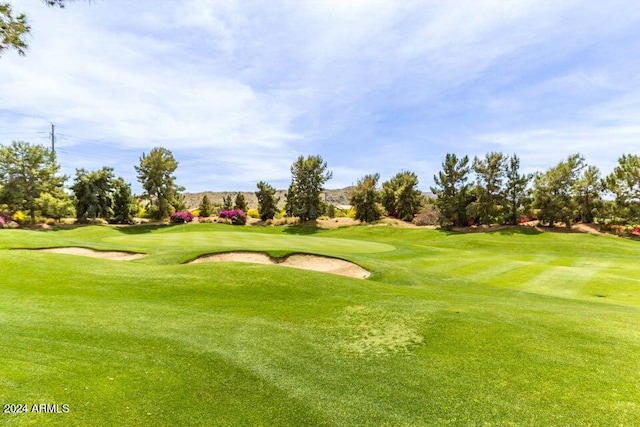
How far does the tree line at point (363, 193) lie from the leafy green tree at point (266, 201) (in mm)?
140

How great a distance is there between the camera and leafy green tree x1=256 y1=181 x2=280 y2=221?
50.3 m

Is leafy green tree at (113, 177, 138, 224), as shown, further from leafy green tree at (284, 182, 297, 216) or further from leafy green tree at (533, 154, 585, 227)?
leafy green tree at (533, 154, 585, 227)

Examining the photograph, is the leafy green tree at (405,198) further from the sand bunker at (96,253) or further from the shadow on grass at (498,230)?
the sand bunker at (96,253)

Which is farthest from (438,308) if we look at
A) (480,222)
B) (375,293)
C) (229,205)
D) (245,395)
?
(229,205)

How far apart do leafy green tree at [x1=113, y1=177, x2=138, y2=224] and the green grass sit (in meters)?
35.9

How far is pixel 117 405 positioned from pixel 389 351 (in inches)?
175

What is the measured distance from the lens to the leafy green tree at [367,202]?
163 ft

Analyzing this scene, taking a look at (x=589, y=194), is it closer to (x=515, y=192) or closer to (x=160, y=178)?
(x=515, y=192)

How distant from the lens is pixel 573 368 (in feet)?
19.0

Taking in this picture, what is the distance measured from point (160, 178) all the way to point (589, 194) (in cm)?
5066

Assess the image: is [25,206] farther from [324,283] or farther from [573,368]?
[573,368]

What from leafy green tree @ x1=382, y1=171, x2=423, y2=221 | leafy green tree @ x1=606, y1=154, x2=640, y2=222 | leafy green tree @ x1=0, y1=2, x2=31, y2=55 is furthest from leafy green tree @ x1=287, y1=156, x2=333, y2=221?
leafy green tree @ x1=0, y1=2, x2=31, y2=55

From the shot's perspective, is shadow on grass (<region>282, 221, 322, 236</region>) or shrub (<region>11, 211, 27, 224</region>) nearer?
shrub (<region>11, 211, 27, 224</region>)

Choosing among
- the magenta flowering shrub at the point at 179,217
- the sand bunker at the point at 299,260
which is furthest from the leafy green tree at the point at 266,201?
the sand bunker at the point at 299,260
